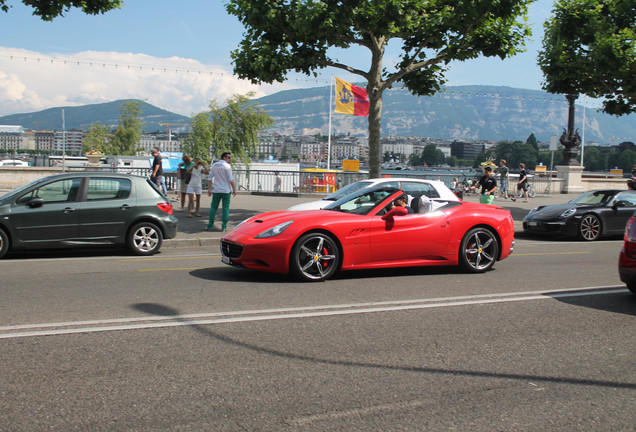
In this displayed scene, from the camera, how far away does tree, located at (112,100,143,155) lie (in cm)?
→ 7431

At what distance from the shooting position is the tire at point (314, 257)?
791 centimetres

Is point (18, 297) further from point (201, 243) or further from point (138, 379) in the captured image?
point (201, 243)

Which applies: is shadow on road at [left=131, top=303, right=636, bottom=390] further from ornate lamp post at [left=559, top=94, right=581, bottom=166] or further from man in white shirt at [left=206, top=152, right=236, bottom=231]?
ornate lamp post at [left=559, top=94, right=581, bottom=166]

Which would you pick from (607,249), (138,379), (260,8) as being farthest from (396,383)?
(260,8)

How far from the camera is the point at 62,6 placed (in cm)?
1573

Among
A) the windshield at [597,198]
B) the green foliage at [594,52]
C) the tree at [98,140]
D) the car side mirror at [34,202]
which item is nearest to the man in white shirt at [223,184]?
the car side mirror at [34,202]

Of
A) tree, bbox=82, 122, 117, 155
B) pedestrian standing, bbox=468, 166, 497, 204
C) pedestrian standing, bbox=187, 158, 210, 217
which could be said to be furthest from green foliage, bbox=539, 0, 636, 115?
tree, bbox=82, 122, 117, 155

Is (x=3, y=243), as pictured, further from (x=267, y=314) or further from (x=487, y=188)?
(x=487, y=188)

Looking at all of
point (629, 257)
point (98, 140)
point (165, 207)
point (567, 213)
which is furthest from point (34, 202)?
point (98, 140)

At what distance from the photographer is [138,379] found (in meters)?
4.14

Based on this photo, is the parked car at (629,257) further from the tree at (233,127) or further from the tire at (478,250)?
the tree at (233,127)

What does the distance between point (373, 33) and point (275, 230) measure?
34.3 ft

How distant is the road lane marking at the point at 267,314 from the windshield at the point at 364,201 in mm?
1974

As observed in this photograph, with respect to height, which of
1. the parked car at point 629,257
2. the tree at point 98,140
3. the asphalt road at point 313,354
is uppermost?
the tree at point 98,140
